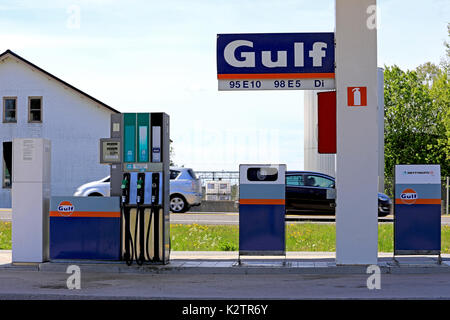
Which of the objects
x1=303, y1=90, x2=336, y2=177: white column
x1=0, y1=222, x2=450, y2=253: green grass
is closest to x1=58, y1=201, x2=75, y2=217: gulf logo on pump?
x1=0, y1=222, x2=450, y2=253: green grass

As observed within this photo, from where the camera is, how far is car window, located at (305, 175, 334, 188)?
23.6m

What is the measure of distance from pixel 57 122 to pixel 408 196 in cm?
2864

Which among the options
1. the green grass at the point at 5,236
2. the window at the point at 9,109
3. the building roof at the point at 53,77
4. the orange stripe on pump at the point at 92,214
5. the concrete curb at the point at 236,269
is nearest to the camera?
the concrete curb at the point at 236,269

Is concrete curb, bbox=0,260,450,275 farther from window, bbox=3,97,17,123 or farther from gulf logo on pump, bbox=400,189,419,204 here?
window, bbox=3,97,17,123

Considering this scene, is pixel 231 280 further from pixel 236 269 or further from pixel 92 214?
pixel 92 214

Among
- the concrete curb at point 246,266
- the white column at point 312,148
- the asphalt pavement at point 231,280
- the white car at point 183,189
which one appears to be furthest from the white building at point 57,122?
the asphalt pavement at point 231,280

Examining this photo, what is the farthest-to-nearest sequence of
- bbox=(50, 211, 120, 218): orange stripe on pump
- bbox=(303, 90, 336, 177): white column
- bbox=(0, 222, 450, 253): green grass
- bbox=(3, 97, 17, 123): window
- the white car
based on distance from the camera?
1. bbox=(303, 90, 336, 177): white column
2. bbox=(3, 97, 17, 123): window
3. the white car
4. bbox=(0, 222, 450, 253): green grass
5. bbox=(50, 211, 120, 218): orange stripe on pump

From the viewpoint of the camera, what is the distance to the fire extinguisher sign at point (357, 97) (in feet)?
37.8

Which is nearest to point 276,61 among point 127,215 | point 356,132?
point 356,132

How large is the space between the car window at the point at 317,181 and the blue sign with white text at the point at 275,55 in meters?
11.9

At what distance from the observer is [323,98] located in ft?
38.8

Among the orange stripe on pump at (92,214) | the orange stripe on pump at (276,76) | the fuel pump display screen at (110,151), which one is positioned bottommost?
the orange stripe on pump at (92,214)

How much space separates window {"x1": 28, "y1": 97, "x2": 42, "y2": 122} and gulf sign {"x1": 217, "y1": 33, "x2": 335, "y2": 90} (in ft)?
90.7

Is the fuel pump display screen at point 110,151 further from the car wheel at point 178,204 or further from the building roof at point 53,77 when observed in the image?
the building roof at point 53,77
